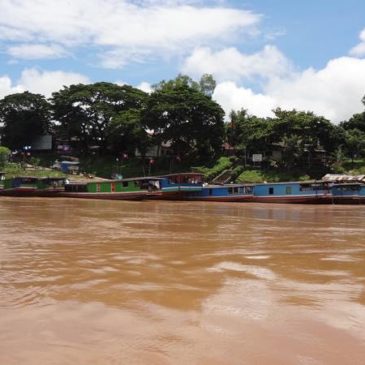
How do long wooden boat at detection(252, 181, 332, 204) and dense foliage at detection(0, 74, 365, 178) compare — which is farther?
dense foliage at detection(0, 74, 365, 178)

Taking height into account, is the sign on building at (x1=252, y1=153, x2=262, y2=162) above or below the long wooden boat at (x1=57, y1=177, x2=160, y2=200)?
above

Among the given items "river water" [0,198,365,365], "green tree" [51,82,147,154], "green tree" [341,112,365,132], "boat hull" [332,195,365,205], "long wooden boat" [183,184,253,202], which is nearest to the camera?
"river water" [0,198,365,365]

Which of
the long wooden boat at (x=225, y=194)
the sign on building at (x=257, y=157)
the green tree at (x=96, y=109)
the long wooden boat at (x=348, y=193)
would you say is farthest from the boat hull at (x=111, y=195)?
the green tree at (x=96, y=109)

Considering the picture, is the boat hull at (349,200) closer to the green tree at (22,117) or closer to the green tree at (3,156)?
the green tree at (3,156)

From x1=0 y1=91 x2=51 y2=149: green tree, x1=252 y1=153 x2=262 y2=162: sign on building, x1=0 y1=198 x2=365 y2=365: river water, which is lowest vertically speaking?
x1=0 y1=198 x2=365 y2=365: river water

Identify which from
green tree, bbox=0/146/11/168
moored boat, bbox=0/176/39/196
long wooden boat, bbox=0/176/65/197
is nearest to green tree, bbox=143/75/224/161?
long wooden boat, bbox=0/176/65/197

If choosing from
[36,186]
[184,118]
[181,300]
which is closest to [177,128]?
[184,118]

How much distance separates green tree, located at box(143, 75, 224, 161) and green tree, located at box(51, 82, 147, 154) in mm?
6071

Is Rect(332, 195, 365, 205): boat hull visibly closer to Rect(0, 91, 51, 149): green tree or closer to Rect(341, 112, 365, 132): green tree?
Rect(341, 112, 365, 132): green tree

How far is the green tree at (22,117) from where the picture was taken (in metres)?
58.4

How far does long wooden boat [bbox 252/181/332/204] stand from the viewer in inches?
1199

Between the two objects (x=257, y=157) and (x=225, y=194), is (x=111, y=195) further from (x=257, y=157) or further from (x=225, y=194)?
(x=257, y=157)

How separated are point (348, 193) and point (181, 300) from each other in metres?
25.5

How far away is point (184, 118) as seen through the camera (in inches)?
1796
